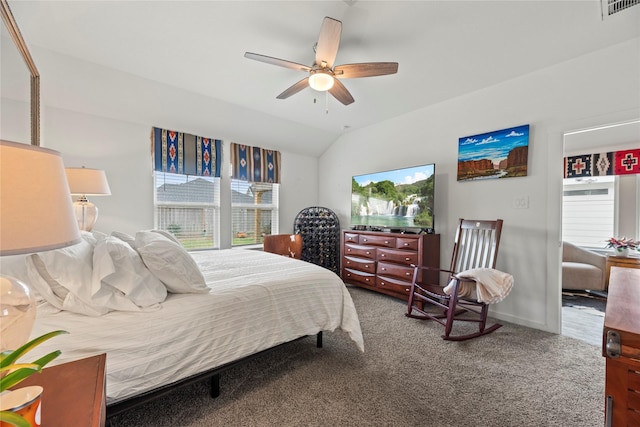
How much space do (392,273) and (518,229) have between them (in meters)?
1.48

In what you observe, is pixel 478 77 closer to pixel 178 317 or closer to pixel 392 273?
pixel 392 273

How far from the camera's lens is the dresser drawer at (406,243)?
3.28 metres

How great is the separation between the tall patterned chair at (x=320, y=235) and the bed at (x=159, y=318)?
8.81ft

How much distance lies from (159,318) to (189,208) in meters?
2.88

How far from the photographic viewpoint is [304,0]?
1909 mm

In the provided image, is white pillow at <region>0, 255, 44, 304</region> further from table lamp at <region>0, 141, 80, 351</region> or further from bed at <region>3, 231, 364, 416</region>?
table lamp at <region>0, 141, 80, 351</region>

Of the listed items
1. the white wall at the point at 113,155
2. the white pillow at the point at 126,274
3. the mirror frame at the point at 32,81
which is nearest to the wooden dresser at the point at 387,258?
the white pillow at the point at 126,274

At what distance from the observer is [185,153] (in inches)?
149

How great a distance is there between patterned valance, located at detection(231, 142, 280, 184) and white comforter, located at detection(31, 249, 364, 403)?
7.85ft

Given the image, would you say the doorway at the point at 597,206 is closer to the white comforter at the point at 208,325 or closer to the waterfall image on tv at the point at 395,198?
the waterfall image on tv at the point at 395,198

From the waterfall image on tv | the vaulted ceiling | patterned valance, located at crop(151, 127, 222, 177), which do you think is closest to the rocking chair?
the waterfall image on tv

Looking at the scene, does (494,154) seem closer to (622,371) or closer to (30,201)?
(622,371)

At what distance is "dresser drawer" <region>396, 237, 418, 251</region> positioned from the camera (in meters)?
3.28

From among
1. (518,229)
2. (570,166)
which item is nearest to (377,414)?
(518,229)
